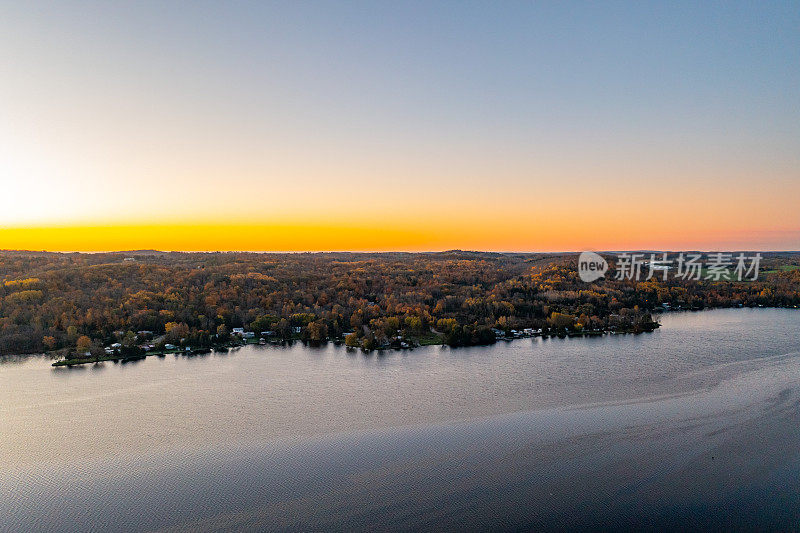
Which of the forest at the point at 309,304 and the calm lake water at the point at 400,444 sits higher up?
the forest at the point at 309,304

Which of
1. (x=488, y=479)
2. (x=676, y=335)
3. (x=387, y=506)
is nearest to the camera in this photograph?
(x=387, y=506)

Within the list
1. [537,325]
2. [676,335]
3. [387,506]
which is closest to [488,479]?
[387,506]

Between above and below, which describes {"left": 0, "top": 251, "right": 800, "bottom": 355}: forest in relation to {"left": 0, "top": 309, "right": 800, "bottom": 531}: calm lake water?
above

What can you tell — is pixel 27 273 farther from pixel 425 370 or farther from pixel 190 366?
pixel 425 370

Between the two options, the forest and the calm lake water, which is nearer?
the calm lake water
